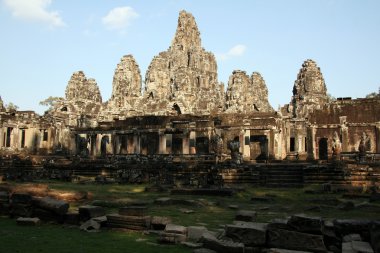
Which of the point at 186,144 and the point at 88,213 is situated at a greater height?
the point at 186,144

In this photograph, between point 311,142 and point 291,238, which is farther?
point 311,142

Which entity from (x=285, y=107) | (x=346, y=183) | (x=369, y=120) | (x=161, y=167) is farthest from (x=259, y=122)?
(x=285, y=107)

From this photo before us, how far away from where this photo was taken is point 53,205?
848cm

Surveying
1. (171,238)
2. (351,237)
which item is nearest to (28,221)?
(171,238)

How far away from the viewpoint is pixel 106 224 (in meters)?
7.88

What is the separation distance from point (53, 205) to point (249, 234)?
4.80 metres

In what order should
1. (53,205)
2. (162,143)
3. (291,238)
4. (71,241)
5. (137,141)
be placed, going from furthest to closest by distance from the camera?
(137,141), (162,143), (53,205), (71,241), (291,238)

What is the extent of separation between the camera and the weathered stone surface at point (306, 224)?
5996 millimetres

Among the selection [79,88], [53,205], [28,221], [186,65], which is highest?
[186,65]

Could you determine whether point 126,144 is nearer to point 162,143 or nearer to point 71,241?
point 162,143

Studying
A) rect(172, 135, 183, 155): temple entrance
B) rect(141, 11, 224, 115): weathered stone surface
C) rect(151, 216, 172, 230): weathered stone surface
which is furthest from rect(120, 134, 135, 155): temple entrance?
rect(151, 216, 172, 230): weathered stone surface

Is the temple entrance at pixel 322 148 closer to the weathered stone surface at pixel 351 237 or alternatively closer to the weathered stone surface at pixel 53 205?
the weathered stone surface at pixel 351 237

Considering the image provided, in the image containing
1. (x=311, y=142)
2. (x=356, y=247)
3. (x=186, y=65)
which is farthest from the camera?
(x=186, y=65)

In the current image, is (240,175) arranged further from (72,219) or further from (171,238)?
(171,238)
